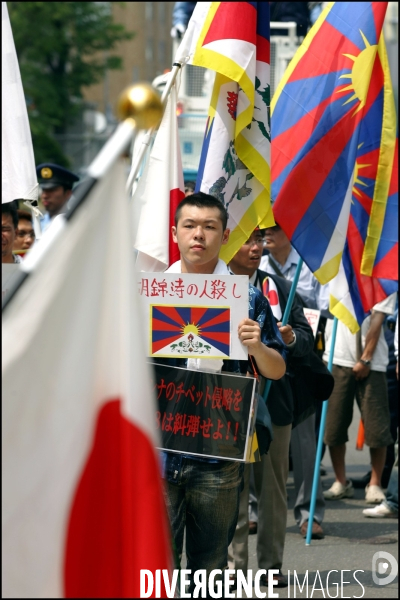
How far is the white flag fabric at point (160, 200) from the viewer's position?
4.89 m

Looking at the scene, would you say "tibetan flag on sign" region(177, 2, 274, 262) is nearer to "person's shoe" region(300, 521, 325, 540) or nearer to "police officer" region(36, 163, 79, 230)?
"person's shoe" region(300, 521, 325, 540)

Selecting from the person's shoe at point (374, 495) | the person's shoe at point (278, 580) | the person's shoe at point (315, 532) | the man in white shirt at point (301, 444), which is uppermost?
the man in white shirt at point (301, 444)

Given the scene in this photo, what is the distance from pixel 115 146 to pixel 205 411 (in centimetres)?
214

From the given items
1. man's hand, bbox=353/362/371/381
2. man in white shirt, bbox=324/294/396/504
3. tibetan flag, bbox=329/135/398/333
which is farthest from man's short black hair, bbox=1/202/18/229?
man's hand, bbox=353/362/371/381

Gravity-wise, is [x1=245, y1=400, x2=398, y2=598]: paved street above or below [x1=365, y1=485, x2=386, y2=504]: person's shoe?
below

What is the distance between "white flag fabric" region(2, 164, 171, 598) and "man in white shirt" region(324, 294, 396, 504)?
5.99 meters

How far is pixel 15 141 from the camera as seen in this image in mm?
5000

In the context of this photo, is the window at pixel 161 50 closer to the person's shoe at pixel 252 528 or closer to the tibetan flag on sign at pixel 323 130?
the person's shoe at pixel 252 528

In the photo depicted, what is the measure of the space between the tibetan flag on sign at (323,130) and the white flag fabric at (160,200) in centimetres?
61

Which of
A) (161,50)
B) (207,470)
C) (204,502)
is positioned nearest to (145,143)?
(207,470)

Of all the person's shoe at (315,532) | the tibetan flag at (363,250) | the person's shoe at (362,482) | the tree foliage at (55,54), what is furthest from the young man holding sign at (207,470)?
the tree foliage at (55,54)

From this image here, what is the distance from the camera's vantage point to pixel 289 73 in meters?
5.65

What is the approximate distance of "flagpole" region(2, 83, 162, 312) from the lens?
1.89 meters

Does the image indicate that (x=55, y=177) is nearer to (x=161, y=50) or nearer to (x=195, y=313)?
(x=195, y=313)
